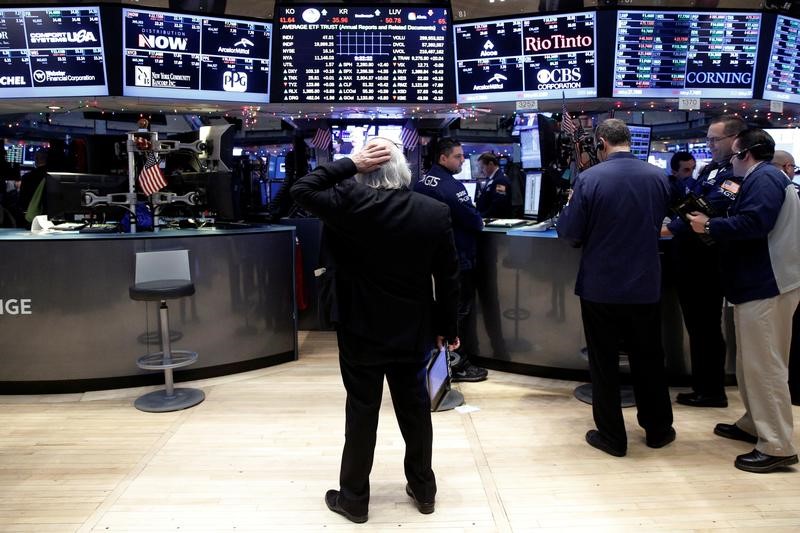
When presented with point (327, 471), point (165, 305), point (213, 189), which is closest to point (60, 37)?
point (213, 189)

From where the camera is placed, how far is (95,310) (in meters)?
4.28

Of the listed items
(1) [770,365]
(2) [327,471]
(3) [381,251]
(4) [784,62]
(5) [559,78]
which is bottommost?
(2) [327,471]

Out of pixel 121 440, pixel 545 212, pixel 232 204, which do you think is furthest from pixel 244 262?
pixel 545 212

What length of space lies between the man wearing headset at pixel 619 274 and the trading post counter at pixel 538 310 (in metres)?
1.13

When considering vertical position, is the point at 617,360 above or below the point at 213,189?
below

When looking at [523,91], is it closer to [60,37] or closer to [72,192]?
[72,192]

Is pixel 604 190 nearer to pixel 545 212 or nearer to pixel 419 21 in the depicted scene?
pixel 545 212

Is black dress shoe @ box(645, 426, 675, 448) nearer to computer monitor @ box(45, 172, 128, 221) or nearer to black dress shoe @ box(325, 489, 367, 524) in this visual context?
black dress shoe @ box(325, 489, 367, 524)

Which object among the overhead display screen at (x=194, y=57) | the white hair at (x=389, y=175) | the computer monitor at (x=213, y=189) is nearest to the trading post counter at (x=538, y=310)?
the computer monitor at (x=213, y=189)

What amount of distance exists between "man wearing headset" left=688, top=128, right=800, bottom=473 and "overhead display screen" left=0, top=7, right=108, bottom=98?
4822 millimetres

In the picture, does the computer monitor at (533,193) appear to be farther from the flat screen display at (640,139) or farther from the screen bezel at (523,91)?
the flat screen display at (640,139)

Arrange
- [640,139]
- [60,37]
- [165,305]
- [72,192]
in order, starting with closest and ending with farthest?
[165,305] < [72,192] < [60,37] < [640,139]

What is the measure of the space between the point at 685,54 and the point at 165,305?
4623 mm

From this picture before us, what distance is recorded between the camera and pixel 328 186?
7.85ft
